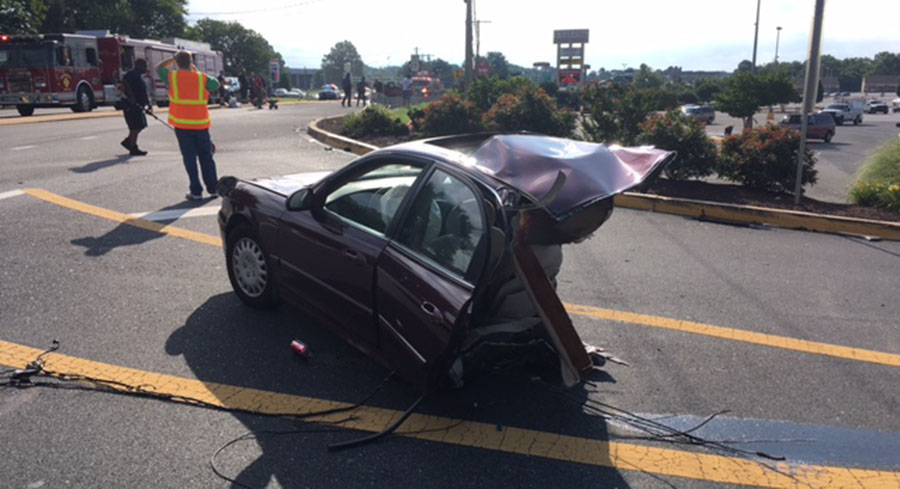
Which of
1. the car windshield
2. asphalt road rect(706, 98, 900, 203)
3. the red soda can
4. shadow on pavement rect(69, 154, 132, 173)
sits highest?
the car windshield

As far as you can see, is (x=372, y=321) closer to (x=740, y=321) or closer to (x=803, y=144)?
(x=740, y=321)

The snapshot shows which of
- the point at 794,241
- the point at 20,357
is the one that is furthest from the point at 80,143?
the point at 794,241

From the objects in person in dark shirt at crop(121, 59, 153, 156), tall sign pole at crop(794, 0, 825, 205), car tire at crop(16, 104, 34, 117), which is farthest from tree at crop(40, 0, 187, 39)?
tall sign pole at crop(794, 0, 825, 205)

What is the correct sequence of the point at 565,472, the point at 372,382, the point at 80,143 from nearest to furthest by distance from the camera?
1. the point at 565,472
2. the point at 372,382
3. the point at 80,143

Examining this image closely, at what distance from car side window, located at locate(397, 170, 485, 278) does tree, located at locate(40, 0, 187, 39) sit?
198ft

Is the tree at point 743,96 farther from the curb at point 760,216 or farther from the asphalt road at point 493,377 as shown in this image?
the asphalt road at point 493,377

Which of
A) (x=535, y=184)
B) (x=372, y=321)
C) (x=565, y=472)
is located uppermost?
(x=535, y=184)

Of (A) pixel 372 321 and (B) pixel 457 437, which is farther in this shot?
(A) pixel 372 321

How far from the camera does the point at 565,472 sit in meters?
3.45

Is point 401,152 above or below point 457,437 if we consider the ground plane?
above

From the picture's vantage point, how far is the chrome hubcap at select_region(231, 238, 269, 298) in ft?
16.9

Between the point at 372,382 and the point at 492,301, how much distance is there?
36.7 inches

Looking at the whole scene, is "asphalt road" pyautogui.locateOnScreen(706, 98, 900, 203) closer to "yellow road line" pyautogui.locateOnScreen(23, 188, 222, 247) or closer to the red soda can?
"yellow road line" pyautogui.locateOnScreen(23, 188, 222, 247)

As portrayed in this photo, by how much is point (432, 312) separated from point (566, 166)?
1112mm
